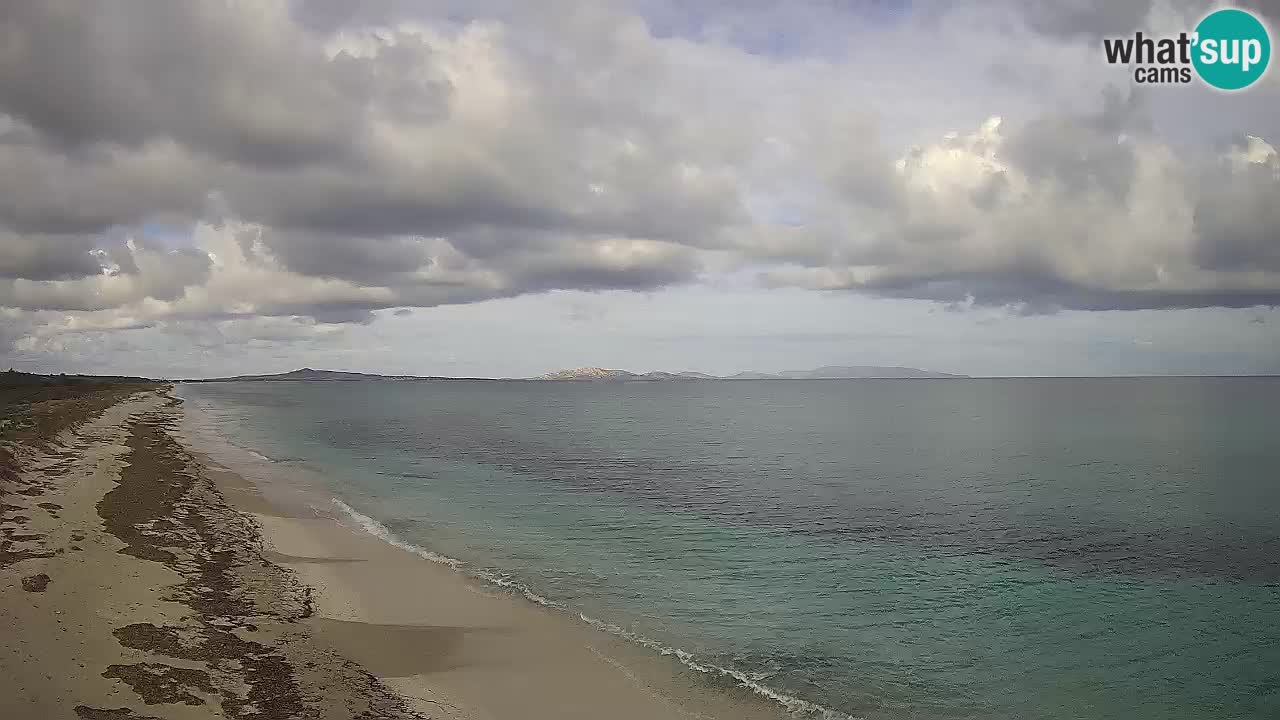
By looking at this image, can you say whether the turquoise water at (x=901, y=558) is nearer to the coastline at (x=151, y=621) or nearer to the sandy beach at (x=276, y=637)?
the sandy beach at (x=276, y=637)

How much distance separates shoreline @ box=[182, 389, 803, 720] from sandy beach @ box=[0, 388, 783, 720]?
2.0 inches

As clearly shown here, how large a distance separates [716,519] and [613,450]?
102ft

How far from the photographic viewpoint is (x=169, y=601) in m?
17.4

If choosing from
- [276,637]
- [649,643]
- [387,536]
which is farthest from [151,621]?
[387,536]

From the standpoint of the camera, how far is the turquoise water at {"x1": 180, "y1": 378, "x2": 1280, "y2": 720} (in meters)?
16.6

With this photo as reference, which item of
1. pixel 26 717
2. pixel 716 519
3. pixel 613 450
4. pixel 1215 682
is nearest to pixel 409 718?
pixel 26 717

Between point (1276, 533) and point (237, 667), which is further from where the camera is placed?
point (1276, 533)

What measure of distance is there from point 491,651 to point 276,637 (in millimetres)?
4617

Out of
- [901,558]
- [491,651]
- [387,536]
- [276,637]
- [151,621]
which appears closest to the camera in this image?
[151,621]

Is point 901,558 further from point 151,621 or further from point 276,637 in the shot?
point 151,621

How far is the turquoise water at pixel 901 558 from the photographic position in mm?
16594

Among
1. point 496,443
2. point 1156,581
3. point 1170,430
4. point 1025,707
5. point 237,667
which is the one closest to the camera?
point 237,667

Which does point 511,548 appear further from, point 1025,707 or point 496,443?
point 496,443

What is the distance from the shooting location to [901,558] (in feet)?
89.5
